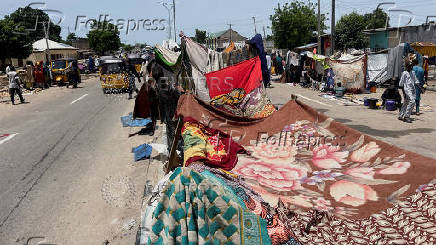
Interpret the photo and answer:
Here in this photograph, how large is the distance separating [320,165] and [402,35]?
2815 centimetres

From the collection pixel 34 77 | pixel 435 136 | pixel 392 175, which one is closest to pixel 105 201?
pixel 392 175

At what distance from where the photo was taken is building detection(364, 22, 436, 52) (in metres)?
25.6

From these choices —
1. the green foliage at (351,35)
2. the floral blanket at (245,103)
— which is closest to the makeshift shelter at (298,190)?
the floral blanket at (245,103)

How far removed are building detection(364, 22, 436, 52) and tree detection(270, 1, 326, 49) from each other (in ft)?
30.9

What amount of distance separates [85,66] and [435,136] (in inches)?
1529

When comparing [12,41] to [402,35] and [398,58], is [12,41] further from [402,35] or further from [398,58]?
[402,35]

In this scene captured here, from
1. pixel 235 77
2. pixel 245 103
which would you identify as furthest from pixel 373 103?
pixel 245 103

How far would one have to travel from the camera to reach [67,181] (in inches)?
262

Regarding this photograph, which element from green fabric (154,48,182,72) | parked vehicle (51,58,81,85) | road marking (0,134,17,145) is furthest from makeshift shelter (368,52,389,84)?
parked vehicle (51,58,81,85)

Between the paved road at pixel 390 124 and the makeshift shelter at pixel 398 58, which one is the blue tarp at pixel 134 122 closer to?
the paved road at pixel 390 124

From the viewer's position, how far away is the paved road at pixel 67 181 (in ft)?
16.1

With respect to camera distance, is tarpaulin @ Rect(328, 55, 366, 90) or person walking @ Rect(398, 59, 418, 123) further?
tarpaulin @ Rect(328, 55, 366, 90)

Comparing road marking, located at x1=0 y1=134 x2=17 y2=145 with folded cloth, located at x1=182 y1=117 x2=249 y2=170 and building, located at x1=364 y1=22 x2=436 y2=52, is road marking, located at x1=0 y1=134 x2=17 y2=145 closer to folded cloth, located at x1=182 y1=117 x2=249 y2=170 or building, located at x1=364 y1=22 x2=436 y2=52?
folded cloth, located at x1=182 y1=117 x2=249 y2=170

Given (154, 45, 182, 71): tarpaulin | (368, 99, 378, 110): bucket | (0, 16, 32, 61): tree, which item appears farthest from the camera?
(0, 16, 32, 61): tree
